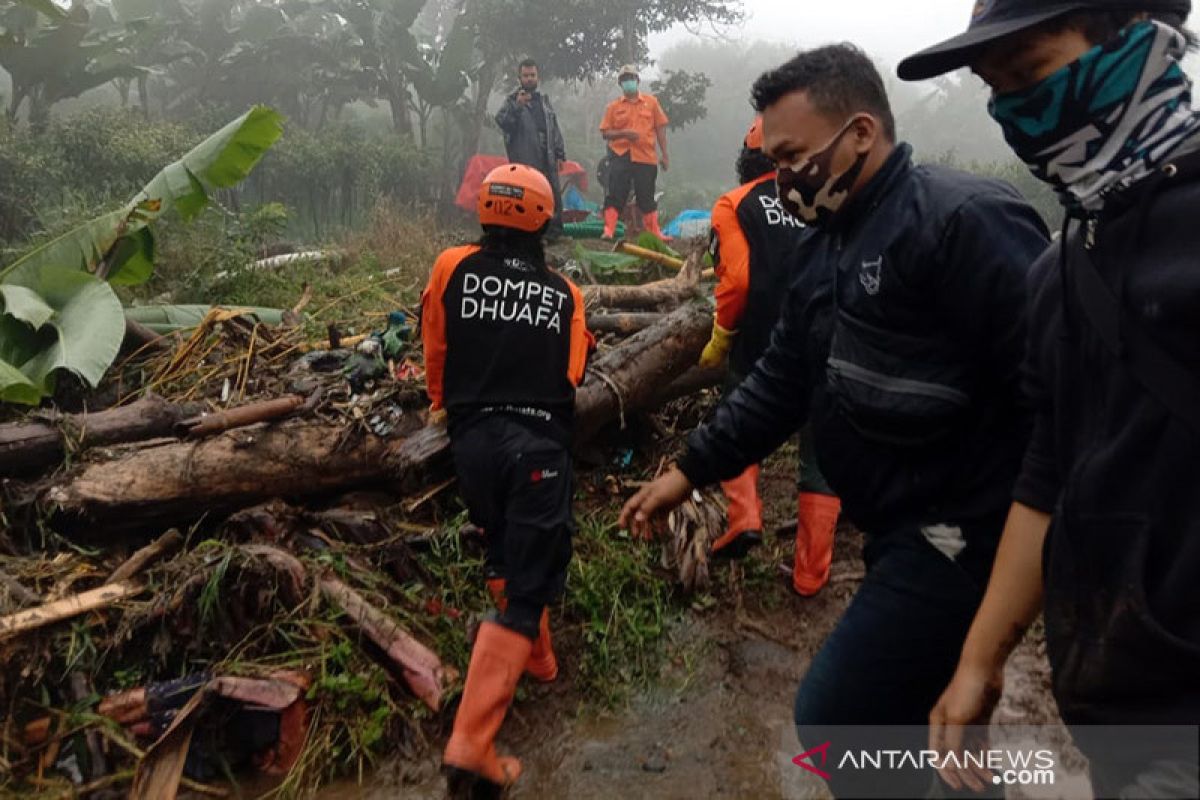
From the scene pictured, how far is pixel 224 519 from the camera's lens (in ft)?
12.6

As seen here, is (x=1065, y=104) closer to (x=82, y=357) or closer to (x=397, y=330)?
(x=397, y=330)

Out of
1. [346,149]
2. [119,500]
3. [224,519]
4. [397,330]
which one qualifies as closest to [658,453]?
[397,330]

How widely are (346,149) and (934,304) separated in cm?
1532

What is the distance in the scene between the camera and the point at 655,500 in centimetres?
215

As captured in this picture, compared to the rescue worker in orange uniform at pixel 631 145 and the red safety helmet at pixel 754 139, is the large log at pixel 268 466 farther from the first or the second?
the rescue worker in orange uniform at pixel 631 145

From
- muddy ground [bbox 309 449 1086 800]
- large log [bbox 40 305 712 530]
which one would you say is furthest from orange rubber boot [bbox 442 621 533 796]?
large log [bbox 40 305 712 530]

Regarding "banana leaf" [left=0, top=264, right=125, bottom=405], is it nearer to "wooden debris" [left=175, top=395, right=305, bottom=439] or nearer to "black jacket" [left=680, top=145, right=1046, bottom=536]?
"wooden debris" [left=175, top=395, right=305, bottom=439]

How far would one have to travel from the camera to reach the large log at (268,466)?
360cm

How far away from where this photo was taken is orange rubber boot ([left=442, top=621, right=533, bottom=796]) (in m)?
2.53

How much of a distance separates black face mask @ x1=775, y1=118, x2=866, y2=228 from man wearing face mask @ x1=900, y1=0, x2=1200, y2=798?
20.8 inches

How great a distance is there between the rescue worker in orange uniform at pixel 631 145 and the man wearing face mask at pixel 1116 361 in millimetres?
9343

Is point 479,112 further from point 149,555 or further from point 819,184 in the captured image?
point 819,184

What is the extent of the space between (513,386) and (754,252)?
155cm

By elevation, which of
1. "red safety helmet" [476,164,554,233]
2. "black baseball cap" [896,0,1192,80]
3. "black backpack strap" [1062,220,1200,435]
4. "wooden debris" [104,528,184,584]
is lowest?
"wooden debris" [104,528,184,584]
